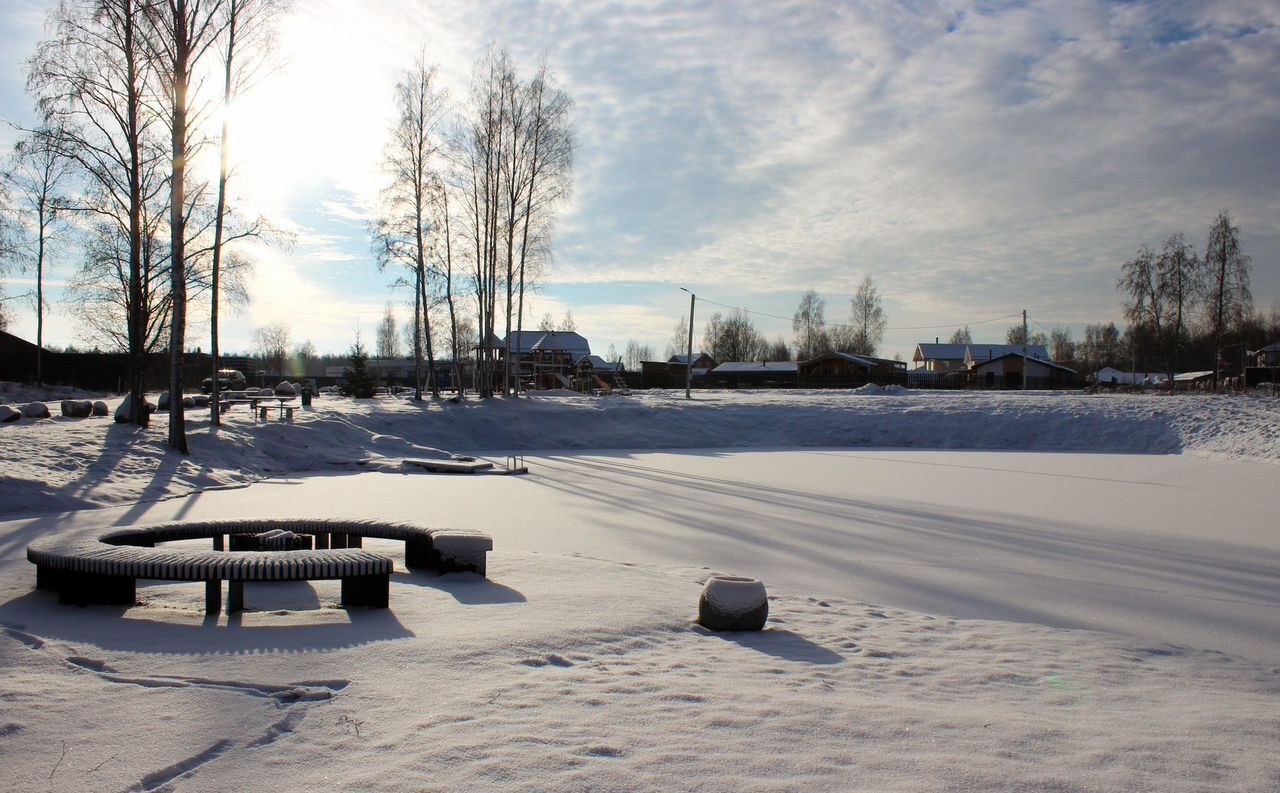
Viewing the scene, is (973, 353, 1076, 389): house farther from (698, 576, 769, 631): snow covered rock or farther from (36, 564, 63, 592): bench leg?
(36, 564, 63, 592): bench leg

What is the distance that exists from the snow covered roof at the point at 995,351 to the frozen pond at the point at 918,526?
217 feet

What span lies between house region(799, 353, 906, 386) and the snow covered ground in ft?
156

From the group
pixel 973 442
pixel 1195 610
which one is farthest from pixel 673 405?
pixel 1195 610

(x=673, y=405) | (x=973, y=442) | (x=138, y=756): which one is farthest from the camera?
(x=673, y=405)

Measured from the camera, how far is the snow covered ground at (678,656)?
3.21 meters

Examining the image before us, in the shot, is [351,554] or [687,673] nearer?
[687,673]

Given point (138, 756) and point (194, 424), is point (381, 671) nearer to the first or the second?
point (138, 756)

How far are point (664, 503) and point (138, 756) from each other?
964 centimetres

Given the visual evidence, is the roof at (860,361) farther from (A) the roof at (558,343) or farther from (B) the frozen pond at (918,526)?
(B) the frozen pond at (918,526)

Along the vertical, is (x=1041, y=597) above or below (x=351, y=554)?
below

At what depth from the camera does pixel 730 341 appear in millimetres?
107188

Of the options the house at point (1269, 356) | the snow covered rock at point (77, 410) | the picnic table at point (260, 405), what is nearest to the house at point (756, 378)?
the house at point (1269, 356)

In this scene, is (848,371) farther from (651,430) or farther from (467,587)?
(467,587)

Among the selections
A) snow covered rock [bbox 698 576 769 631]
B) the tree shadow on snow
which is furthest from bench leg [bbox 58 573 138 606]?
snow covered rock [bbox 698 576 769 631]
